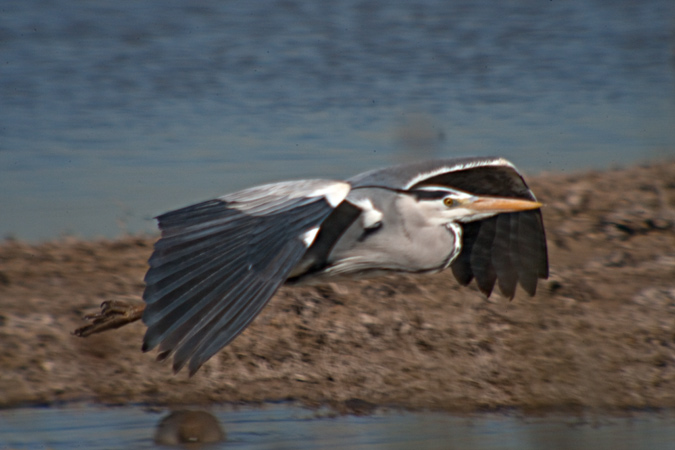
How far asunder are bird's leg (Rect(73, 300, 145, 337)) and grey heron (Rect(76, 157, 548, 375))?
519 mm

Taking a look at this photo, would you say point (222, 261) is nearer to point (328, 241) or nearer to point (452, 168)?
point (328, 241)

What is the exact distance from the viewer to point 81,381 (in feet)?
16.5

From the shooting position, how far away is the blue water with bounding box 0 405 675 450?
4.22 m

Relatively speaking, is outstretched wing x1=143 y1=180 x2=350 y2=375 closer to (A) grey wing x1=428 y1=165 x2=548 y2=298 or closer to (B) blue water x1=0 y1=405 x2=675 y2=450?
(B) blue water x1=0 y1=405 x2=675 y2=450

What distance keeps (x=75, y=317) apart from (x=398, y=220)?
2053mm

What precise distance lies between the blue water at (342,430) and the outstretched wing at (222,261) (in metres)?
0.90

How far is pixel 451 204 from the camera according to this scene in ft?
15.5

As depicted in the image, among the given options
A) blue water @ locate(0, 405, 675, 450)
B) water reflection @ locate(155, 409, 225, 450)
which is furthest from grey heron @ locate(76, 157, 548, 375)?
blue water @ locate(0, 405, 675, 450)

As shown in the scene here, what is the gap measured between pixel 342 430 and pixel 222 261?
3.70ft

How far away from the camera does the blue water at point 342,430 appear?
4.22 metres

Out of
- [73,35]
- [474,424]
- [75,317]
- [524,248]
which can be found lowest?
[474,424]

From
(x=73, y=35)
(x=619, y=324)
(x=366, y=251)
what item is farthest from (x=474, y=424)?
(x=73, y=35)

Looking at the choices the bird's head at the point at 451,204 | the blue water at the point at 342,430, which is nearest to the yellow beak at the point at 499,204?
the bird's head at the point at 451,204

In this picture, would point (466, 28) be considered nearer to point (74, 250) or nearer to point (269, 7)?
point (269, 7)
